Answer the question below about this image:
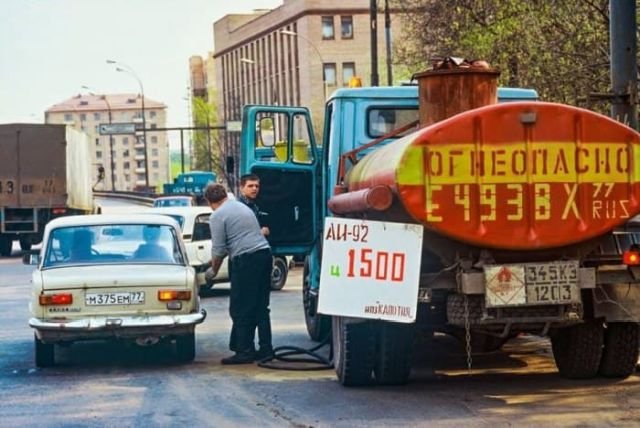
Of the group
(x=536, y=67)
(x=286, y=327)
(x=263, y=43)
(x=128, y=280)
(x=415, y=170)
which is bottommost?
(x=286, y=327)

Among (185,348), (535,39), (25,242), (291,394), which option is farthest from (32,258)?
(25,242)

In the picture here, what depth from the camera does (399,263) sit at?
31.8ft

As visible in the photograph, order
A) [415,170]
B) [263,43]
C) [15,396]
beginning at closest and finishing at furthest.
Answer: [415,170]
[15,396]
[263,43]

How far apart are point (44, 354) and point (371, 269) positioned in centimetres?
429

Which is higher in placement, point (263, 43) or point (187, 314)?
point (263, 43)

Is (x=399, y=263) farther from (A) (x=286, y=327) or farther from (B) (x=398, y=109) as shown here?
(A) (x=286, y=327)

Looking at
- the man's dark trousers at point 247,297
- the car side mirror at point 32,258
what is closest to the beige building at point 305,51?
the car side mirror at point 32,258

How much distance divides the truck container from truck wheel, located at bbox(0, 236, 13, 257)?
0.60 feet

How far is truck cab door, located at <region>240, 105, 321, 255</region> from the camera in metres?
14.8

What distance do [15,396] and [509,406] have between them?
12.8ft

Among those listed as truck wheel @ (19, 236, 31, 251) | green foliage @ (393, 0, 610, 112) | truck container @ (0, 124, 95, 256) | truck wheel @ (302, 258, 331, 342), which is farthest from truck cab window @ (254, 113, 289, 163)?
truck wheel @ (19, 236, 31, 251)

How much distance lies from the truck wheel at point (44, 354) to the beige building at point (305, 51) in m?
75.3

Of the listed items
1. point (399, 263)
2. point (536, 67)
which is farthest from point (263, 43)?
point (399, 263)

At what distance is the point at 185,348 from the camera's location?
13.0m
